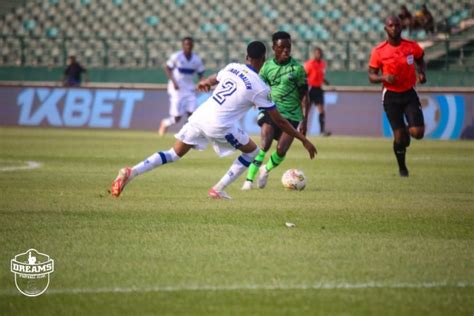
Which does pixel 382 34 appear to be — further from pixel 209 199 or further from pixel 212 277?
pixel 212 277

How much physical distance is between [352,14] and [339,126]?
5.73 meters

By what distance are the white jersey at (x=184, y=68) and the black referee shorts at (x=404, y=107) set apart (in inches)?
438

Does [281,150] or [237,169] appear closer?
[237,169]

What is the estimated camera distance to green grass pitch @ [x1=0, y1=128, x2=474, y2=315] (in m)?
6.93

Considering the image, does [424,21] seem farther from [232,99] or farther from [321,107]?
[232,99]

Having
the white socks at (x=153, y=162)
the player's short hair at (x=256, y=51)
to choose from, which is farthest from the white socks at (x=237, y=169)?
the player's short hair at (x=256, y=51)

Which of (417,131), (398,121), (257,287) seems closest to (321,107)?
(398,121)

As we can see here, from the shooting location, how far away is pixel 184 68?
27859 mm

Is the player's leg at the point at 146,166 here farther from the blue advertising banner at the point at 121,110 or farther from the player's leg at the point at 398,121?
the blue advertising banner at the point at 121,110

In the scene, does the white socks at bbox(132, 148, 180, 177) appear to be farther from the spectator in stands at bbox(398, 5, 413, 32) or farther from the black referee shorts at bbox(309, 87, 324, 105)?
the spectator in stands at bbox(398, 5, 413, 32)

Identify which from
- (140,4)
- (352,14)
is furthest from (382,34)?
(140,4)

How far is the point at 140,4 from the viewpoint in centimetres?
3759

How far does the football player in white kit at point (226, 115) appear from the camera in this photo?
40.5 feet

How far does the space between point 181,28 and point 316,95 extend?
27.9ft
